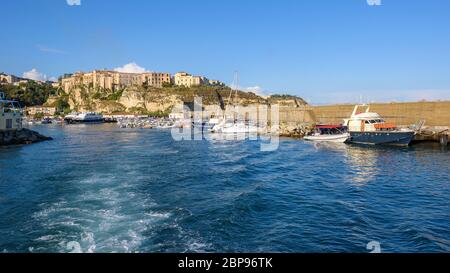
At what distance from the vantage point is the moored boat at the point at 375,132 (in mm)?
49219

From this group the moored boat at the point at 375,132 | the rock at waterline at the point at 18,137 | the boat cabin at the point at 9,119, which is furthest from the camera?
the boat cabin at the point at 9,119

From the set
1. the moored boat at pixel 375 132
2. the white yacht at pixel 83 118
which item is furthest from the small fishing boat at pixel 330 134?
the white yacht at pixel 83 118

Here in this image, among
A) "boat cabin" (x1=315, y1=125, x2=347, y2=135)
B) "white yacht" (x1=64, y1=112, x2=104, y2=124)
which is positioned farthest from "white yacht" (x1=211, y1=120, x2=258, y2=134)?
"white yacht" (x1=64, y1=112, x2=104, y2=124)

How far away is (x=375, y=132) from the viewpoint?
51844 mm

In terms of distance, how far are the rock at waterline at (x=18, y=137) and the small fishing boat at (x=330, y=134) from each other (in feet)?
160

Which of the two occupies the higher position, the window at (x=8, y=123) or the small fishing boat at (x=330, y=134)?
the window at (x=8, y=123)

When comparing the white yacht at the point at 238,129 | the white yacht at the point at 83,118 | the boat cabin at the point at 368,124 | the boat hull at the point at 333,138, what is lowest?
the boat hull at the point at 333,138

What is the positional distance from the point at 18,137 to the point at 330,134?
177ft

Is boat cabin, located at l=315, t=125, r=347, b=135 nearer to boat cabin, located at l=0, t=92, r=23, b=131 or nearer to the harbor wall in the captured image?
the harbor wall

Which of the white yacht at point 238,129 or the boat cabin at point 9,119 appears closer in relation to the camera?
the boat cabin at point 9,119

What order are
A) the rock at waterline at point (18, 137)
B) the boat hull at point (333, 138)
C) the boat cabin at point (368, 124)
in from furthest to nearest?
the boat hull at point (333, 138)
the rock at waterline at point (18, 137)
the boat cabin at point (368, 124)

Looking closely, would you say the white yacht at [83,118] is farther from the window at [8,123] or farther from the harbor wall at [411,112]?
the harbor wall at [411,112]
